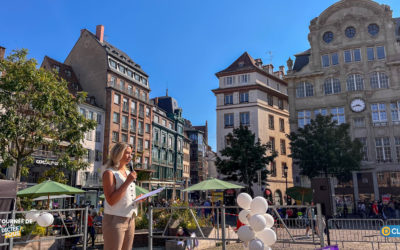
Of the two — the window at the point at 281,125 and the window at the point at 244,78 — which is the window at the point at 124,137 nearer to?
the window at the point at 244,78

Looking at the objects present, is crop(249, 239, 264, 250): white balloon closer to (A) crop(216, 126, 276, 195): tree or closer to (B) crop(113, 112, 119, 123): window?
(A) crop(216, 126, 276, 195): tree

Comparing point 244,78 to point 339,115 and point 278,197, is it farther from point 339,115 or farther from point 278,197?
point 278,197

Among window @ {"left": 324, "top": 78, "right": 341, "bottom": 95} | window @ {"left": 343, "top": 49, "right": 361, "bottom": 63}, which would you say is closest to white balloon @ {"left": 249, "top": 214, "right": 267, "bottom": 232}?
window @ {"left": 324, "top": 78, "right": 341, "bottom": 95}

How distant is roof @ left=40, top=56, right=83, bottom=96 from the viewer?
44.7 m

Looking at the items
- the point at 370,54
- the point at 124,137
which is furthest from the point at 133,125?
the point at 370,54

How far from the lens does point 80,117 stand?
1856 cm

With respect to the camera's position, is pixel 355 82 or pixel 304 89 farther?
pixel 304 89

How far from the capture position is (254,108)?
43.3 meters

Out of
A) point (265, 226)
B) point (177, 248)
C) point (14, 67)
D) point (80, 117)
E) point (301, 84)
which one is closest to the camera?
point (265, 226)

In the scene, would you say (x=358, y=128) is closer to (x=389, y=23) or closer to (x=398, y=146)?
(x=398, y=146)

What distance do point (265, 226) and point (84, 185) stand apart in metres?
36.4

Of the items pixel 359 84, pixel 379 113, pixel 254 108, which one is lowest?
pixel 379 113

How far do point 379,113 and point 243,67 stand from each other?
58.8ft

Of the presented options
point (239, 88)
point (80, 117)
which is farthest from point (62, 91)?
point (239, 88)
